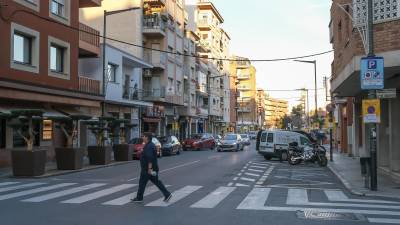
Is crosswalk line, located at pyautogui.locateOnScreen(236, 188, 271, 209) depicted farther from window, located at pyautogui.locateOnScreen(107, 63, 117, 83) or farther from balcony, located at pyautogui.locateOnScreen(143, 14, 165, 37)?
balcony, located at pyautogui.locateOnScreen(143, 14, 165, 37)

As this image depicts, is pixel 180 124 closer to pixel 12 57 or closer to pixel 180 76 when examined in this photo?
pixel 180 76

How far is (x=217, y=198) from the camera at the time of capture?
13.7 meters

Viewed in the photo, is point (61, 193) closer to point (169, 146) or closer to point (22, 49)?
point (22, 49)

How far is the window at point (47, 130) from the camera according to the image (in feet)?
97.5

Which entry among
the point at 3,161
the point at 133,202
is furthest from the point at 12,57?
the point at 133,202

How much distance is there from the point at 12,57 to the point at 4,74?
1.18m

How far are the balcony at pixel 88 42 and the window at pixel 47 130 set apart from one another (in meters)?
5.55

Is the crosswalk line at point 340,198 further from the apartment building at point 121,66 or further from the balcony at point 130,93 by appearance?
the balcony at point 130,93

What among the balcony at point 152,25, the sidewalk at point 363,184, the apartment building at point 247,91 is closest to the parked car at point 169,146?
the balcony at point 152,25

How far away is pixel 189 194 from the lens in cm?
1459

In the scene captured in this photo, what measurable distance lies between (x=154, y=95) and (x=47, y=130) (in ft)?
71.6

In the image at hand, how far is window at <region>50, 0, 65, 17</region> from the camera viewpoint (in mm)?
29609

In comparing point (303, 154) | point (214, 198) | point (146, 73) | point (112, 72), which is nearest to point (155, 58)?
point (146, 73)

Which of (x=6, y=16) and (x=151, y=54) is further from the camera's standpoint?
(x=151, y=54)
